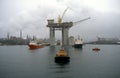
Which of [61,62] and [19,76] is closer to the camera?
[19,76]

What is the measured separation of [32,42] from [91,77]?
348ft

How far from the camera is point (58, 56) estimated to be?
51094 millimetres

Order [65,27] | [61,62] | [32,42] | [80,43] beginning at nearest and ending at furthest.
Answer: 1. [61,62]
2. [32,42]
3. [80,43]
4. [65,27]

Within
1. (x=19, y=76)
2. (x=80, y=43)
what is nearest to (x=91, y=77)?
(x=19, y=76)

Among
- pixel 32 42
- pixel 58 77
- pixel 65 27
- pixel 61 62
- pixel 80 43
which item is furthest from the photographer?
pixel 65 27

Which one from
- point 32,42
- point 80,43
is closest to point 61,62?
point 32,42

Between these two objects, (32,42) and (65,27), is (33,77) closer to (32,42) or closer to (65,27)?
(32,42)

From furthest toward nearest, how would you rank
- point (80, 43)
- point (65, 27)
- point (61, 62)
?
point (65, 27) → point (80, 43) → point (61, 62)

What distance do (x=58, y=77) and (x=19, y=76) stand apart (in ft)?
21.1

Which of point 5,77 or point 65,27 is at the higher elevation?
point 65,27

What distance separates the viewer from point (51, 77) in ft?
109

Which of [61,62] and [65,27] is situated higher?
[65,27]

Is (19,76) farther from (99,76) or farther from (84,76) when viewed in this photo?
(99,76)

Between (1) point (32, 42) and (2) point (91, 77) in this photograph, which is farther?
(1) point (32, 42)
